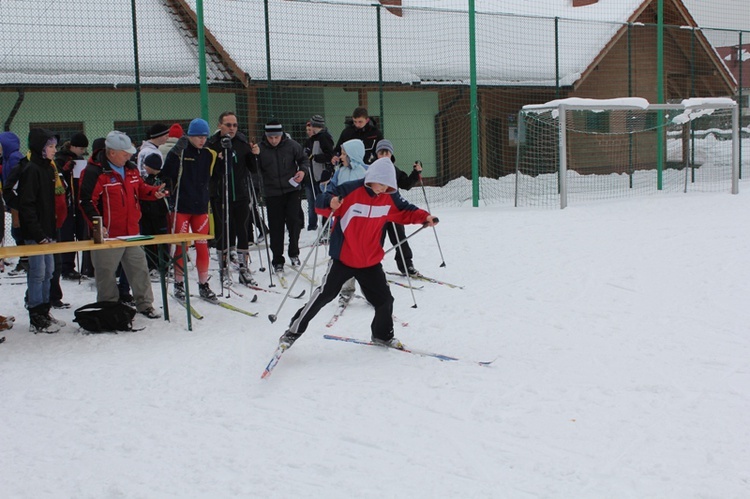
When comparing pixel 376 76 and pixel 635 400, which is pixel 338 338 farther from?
pixel 376 76

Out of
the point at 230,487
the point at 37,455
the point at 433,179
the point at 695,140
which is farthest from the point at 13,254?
the point at 695,140

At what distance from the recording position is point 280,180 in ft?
27.3

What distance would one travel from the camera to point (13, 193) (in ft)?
21.0

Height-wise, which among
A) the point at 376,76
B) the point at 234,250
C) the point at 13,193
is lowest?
the point at 234,250

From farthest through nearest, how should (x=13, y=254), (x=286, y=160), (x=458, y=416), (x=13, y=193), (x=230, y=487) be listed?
(x=286, y=160) < (x=13, y=193) < (x=13, y=254) < (x=458, y=416) < (x=230, y=487)

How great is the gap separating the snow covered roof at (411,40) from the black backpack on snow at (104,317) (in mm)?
6789

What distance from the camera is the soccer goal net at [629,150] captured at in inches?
573

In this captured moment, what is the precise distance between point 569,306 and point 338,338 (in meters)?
2.19

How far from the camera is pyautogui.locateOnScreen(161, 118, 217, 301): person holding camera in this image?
7262mm

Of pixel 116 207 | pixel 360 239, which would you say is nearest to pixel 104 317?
pixel 116 207

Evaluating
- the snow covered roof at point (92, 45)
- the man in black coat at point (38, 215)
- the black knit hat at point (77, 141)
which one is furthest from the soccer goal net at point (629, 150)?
the man in black coat at point (38, 215)

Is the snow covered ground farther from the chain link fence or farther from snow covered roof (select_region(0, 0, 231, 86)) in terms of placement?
the chain link fence

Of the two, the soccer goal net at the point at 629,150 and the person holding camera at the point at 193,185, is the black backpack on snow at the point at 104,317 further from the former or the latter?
the soccer goal net at the point at 629,150

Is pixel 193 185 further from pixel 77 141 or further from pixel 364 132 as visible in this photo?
pixel 364 132
